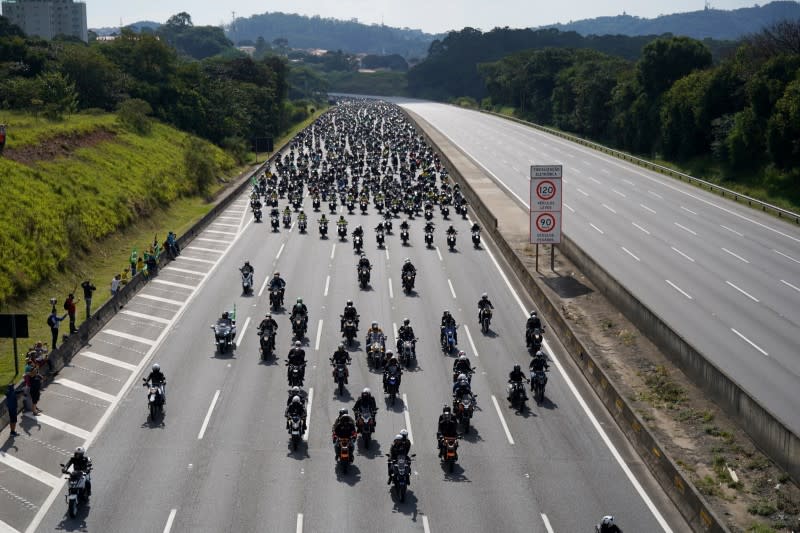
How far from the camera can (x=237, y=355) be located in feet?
107

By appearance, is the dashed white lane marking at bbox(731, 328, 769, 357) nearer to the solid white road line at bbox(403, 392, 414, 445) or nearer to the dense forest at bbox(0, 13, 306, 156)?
the solid white road line at bbox(403, 392, 414, 445)

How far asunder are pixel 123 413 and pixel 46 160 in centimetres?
3735

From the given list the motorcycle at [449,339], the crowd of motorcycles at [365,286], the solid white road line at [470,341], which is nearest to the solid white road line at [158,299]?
the crowd of motorcycles at [365,286]

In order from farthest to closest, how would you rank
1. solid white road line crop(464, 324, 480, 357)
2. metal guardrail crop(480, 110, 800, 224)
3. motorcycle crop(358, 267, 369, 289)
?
metal guardrail crop(480, 110, 800, 224)
motorcycle crop(358, 267, 369, 289)
solid white road line crop(464, 324, 480, 357)

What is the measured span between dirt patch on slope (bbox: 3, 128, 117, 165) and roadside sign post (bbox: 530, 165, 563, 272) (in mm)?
29823

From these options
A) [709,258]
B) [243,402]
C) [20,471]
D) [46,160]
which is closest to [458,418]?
[243,402]

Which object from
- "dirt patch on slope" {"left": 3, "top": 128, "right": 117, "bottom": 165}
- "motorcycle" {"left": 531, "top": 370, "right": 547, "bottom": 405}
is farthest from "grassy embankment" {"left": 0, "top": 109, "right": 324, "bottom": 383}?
"motorcycle" {"left": 531, "top": 370, "right": 547, "bottom": 405}

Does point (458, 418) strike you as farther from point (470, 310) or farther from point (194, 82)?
point (194, 82)

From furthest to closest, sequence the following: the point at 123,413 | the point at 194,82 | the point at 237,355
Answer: the point at 194,82 < the point at 237,355 < the point at 123,413

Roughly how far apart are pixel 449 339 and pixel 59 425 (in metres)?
13.1

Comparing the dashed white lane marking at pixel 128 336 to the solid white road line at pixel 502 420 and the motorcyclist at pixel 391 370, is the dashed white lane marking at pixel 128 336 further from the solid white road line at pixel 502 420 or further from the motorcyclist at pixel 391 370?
the solid white road line at pixel 502 420

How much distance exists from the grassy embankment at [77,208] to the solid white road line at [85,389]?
1.59m

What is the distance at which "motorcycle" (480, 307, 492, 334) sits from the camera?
35406mm

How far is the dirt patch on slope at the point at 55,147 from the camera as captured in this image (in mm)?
56728
